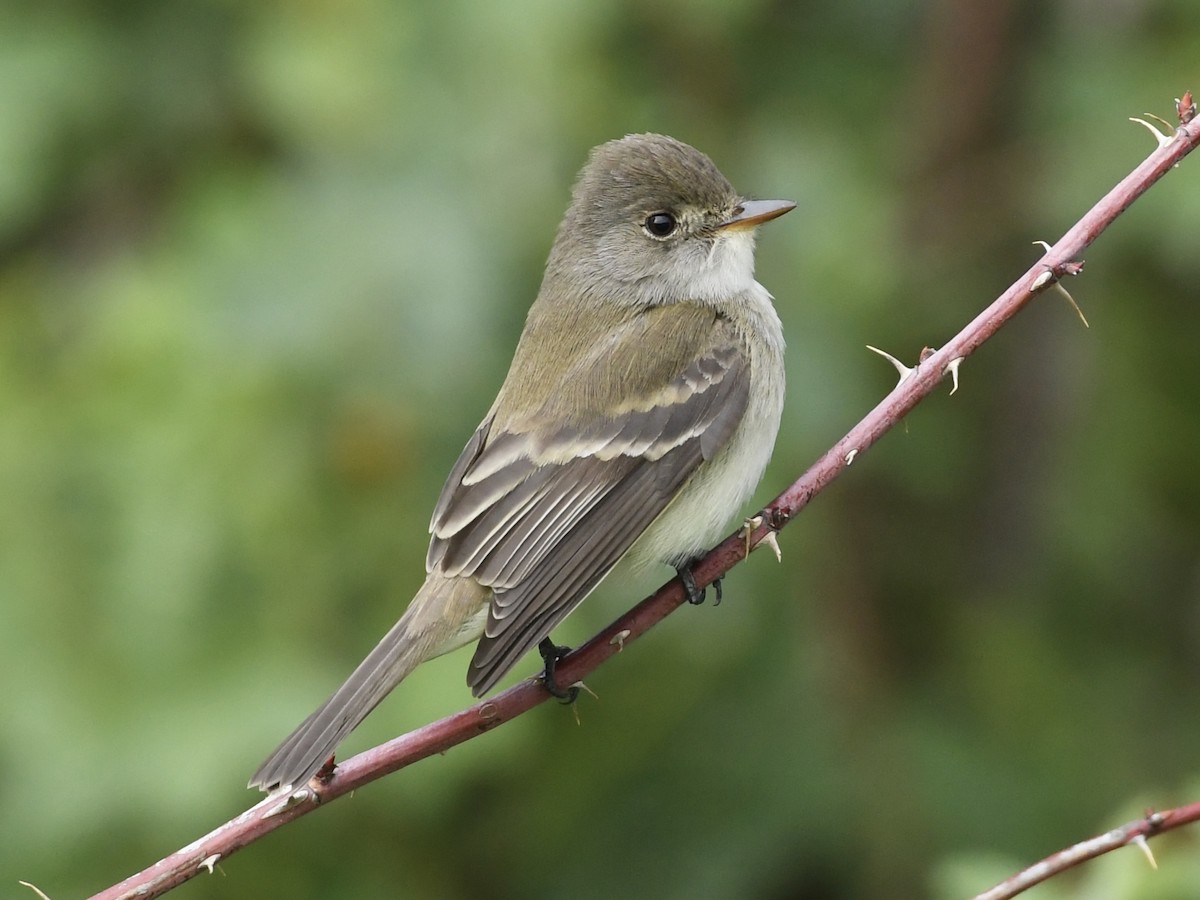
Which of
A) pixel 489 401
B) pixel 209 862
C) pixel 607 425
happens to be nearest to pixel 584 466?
pixel 607 425

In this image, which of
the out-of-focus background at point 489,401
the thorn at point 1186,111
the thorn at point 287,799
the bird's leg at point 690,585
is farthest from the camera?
the out-of-focus background at point 489,401

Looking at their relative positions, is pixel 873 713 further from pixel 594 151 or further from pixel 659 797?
pixel 594 151

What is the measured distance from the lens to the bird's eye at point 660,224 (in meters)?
4.59

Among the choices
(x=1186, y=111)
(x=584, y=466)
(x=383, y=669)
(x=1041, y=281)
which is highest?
(x=1186, y=111)

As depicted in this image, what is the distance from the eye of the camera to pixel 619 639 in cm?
312

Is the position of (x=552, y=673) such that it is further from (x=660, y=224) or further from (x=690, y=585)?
(x=660, y=224)

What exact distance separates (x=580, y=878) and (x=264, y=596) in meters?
1.42

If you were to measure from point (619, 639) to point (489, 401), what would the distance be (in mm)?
1602

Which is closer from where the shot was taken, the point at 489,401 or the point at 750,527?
the point at 750,527

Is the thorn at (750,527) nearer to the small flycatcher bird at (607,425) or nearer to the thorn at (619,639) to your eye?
the thorn at (619,639)

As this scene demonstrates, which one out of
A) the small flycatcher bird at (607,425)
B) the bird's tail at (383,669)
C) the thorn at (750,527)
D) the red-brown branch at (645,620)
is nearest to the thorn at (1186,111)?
the red-brown branch at (645,620)

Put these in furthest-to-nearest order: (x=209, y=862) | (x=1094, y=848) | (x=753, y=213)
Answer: (x=753, y=213) < (x=209, y=862) < (x=1094, y=848)

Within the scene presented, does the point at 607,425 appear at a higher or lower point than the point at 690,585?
higher

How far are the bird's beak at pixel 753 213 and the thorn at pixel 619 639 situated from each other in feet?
4.69
